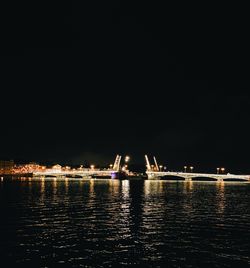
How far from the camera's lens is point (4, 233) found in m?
34.8

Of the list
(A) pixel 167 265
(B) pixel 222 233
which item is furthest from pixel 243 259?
(B) pixel 222 233

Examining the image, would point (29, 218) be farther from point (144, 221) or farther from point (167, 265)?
point (167, 265)

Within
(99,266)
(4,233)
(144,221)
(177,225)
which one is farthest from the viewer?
(144,221)

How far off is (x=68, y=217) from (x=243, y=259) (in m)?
25.0

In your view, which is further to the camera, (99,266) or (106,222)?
(106,222)

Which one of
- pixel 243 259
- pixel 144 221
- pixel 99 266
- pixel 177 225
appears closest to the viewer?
pixel 99 266

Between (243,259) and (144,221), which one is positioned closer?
(243,259)

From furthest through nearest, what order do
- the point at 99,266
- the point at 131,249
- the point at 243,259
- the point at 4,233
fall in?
the point at 4,233, the point at 131,249, the point at 243,259, the point at 99,266

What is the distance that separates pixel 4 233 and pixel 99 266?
13.7 meters

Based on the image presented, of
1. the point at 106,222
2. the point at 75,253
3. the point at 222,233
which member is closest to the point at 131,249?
the point at 75,253

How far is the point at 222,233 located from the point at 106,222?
1271 cm

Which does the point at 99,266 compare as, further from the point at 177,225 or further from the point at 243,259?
the point at 177,225

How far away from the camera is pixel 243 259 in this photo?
2670 centimetres

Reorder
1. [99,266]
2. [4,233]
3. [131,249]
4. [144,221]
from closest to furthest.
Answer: [99,266] < [131,249] < [4,233] < [144,221]
